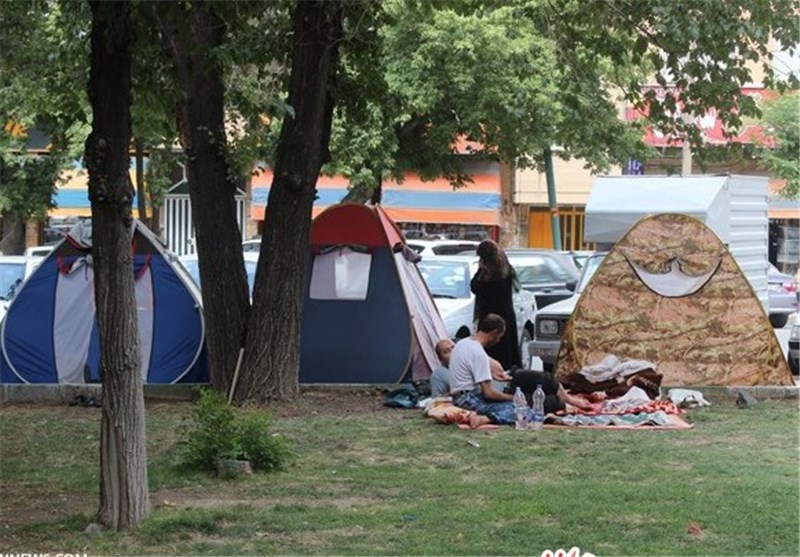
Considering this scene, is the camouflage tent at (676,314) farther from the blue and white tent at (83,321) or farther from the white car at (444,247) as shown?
the white car at (444,247)

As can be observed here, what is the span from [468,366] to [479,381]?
0.53 ft

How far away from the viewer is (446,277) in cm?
1856

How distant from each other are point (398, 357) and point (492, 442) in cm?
429

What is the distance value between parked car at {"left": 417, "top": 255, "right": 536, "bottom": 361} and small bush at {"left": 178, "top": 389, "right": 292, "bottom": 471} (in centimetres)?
762

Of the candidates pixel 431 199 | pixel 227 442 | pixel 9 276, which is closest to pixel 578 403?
pixel 227 442

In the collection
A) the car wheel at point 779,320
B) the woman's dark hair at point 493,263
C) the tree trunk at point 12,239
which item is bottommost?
the car wheel at point 779,320

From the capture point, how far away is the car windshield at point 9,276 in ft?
64.1

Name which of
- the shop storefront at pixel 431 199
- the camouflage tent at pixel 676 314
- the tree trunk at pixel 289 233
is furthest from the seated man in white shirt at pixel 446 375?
the shop storefront at pixel 431 199

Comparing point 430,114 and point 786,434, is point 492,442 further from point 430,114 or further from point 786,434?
point 430,114

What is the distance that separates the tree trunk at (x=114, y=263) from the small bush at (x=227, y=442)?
65.9 inches

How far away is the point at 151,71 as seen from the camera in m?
10.2

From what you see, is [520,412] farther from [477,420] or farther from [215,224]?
[215,224]

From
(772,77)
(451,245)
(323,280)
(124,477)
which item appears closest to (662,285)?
(772,77)

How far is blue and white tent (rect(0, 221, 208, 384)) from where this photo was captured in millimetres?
14492
